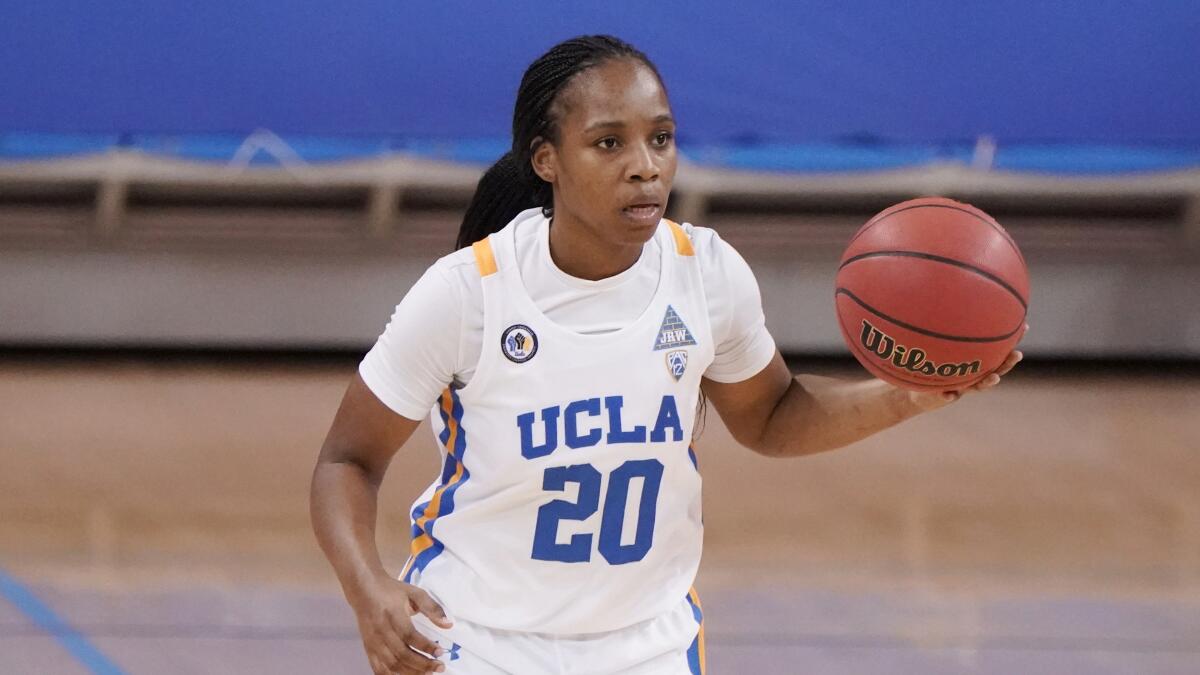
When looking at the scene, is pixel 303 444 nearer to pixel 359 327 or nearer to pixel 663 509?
pixel 359 327

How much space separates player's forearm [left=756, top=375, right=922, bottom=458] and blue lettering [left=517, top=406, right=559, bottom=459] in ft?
1.44

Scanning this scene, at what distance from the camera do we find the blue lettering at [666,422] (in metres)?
2.01

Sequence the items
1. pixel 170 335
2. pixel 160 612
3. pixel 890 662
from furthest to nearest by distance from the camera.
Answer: pixel 170 335, pixel 160 612, pixel 890 662

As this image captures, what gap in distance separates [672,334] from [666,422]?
0.42ft

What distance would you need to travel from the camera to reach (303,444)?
6047 mm

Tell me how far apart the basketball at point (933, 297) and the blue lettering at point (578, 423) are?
0.43 m

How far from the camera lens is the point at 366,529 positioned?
1.97 meters

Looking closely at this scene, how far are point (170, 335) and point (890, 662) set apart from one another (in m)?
5.05

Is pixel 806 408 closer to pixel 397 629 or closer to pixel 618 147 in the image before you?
pixel 618 147

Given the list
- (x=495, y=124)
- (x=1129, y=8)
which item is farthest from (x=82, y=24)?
(x=1129, y=8)

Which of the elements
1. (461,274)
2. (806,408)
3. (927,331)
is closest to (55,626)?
(461,274)

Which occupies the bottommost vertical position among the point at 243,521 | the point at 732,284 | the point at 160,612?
the point at 732,284

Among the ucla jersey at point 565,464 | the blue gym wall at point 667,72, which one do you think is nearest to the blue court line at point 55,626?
the ucla jersey at point 565,464

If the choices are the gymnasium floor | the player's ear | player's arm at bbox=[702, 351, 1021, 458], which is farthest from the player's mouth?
the gymnasium floor
